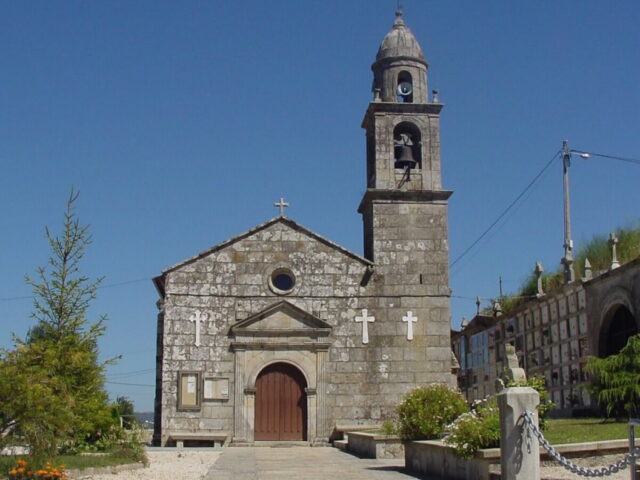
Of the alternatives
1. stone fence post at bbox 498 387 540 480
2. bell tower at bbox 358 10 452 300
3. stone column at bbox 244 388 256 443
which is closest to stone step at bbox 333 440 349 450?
stone column at bbox 244 388 256 443

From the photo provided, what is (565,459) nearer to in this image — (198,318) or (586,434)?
(586,434)

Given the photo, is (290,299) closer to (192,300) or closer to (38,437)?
(192,300)

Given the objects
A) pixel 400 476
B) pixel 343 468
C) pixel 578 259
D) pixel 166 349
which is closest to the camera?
pixel 400 476

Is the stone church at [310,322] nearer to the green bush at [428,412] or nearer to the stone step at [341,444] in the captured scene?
the stone step at [341,444]

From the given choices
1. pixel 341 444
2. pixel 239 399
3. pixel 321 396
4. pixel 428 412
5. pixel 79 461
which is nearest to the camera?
pixel 79 461

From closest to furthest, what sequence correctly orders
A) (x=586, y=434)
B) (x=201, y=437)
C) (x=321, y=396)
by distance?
1. (x=586, y=434)
2. (x=201, y=437)
3. (x=321, y=396)

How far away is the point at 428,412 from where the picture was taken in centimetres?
1620

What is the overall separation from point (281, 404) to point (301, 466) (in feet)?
27.8

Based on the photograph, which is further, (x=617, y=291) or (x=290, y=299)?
(x=290, y=299)

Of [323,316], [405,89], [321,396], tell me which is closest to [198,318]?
[323,316]

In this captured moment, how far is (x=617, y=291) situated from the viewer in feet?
72.4

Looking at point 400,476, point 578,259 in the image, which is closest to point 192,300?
point 400,476

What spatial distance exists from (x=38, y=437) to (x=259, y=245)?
13.3m

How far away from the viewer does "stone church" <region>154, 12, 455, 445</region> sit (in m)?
24.7
